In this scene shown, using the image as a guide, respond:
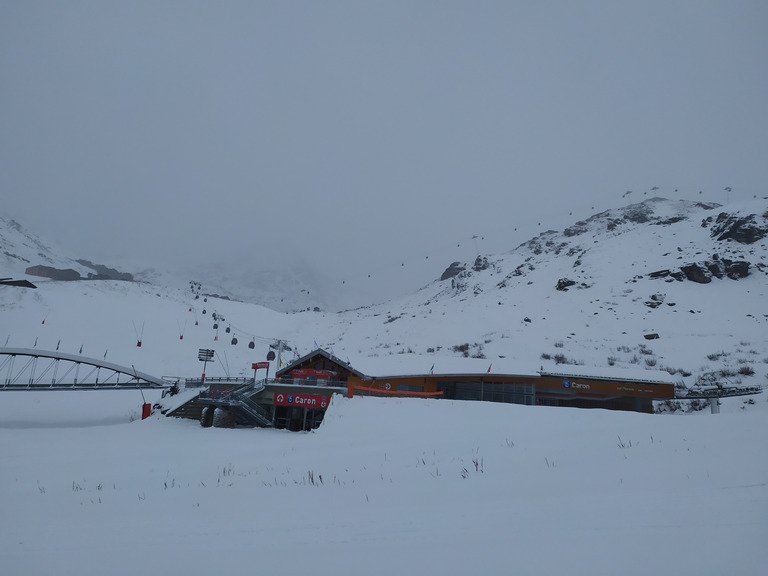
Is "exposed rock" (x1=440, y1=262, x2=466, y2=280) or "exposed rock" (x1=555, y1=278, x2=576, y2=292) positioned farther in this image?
"exposed rock" (x1=440, y1=262, x2=466, y2=280)

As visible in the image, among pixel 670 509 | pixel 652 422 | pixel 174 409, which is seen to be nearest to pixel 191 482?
pixel 670 509

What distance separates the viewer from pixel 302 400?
3212 centimetres

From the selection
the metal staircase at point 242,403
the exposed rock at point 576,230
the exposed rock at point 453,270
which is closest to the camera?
the metal staircase at point 242,403

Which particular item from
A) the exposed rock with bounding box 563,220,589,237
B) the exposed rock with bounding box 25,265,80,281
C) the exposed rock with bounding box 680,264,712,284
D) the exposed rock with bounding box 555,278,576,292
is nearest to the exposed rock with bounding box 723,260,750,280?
the exposed rock with bounding box 680,264,712,284

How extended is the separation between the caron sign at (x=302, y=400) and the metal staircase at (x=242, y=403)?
149 centimetres

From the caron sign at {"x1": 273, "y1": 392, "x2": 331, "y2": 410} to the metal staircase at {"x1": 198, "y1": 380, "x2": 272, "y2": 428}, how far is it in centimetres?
149

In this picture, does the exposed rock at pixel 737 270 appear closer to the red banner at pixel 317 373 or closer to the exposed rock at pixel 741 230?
the exposed rock at pixel 741 230

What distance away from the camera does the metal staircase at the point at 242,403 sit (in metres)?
31.1

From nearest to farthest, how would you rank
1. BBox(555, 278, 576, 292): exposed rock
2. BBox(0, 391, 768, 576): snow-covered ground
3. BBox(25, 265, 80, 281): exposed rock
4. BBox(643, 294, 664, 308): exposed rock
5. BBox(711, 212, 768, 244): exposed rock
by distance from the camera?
BBox(0, 391, 768, 576): snow-covered ground < BBox(643, 294, 664, 308): exposed rock < BBox(711, 212, 768, 244): exposed rock < BBox(555, 278, 576, 292): exposed rock < BBox(25, 265, 80, 281): exposed rock

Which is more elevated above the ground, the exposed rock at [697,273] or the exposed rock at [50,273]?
the exposed rock at [697,273]

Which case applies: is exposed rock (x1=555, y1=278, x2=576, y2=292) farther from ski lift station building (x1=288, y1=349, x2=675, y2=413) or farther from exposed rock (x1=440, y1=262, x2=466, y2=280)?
exposed rock (x1=440, y1=262, x2=466, y2=280)

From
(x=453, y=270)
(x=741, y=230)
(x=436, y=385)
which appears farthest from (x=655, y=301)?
(x=453, y=270)

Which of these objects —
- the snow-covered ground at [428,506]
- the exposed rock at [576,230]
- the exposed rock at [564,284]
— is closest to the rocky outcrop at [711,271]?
the exposed rock at [564,284]

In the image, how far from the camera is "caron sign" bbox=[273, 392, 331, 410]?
3133 centimetres
